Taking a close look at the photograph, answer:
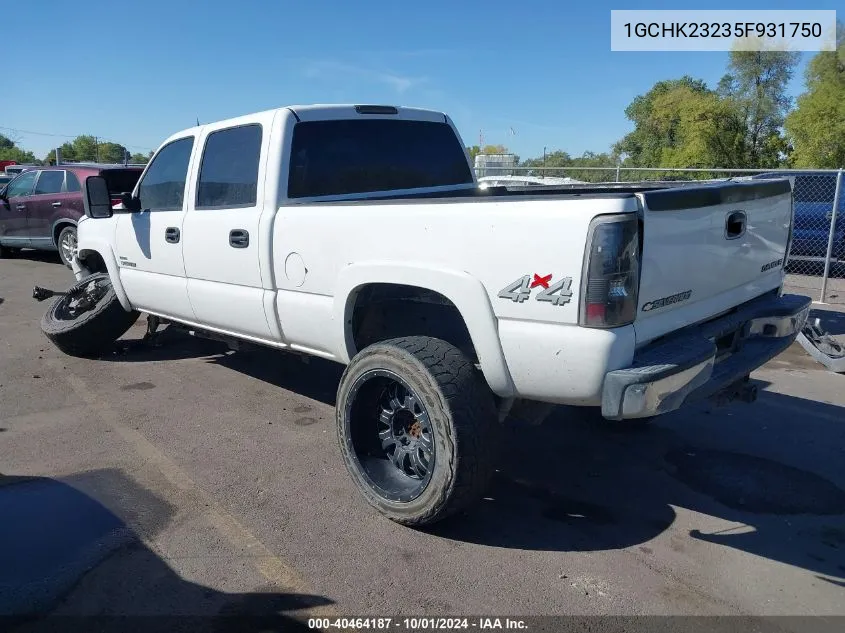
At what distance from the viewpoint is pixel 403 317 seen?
410 centimetres

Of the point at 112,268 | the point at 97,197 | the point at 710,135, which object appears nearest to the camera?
the point at 97,197

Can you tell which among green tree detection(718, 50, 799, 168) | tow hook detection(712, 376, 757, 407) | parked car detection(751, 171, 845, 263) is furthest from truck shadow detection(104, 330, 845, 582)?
green tree detection(718, 50, 799, 168)

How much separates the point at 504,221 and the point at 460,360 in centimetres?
72

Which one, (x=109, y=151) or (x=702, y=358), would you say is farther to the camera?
(x=109, y=151)

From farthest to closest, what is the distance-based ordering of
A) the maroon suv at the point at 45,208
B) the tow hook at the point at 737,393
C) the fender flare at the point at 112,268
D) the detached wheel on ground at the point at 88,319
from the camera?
the maroon suv at the point at 45,208 → the detached wheel on ground at the point at 88,319 → the fender flare at the point at 112,268 → the tow hook at the point at 737,393

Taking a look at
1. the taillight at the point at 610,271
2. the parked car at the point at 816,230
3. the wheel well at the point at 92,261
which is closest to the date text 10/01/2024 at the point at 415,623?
the taillight at the point at 610,271

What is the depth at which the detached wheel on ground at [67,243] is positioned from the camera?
39.5 ft

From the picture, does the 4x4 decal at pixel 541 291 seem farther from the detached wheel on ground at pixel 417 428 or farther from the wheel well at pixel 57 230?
the wheel well at pixel 57 230

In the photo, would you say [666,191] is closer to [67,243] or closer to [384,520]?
[384,520]

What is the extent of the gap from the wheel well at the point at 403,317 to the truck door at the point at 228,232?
0.76 metres

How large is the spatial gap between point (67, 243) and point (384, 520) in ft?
34.9

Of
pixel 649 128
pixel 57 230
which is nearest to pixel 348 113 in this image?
pixel 57 230

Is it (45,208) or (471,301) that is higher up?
(471,301)

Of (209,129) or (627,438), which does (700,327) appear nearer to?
(627,438)
